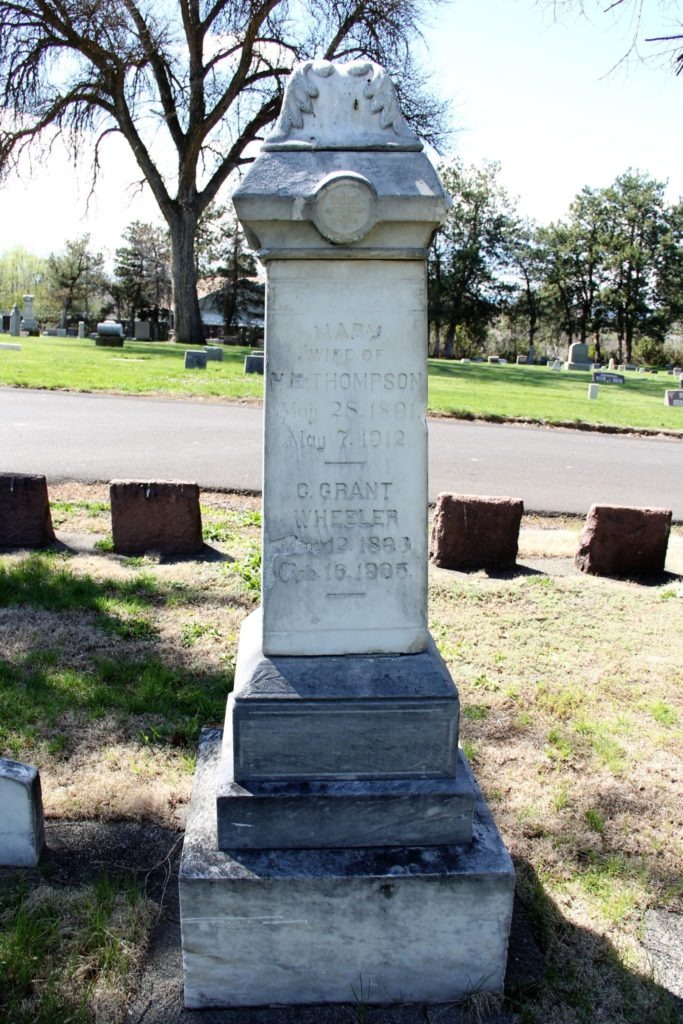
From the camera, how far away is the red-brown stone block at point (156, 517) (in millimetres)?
6031

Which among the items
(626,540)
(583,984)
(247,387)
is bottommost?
(583,984)

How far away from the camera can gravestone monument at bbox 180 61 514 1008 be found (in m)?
2.33

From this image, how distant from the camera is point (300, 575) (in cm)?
252

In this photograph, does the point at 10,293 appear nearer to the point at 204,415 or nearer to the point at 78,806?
the point at 204,415

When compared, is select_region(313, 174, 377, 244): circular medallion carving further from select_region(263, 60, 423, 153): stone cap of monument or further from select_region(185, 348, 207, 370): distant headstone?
select_region(185, 348, 207, 370): distant headstone

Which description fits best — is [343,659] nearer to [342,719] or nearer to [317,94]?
[342,719]

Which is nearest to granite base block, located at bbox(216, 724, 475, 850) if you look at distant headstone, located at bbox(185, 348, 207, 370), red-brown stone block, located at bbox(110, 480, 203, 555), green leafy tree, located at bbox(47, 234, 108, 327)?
red-brown stone block, located at bbox(110, 480, 203, 555)

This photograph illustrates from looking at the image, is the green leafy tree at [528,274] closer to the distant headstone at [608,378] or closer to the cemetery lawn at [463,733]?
the distant headstone at [608,378]

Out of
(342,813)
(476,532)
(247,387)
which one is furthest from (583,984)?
(247,387)

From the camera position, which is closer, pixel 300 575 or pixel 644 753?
pixel 300 575

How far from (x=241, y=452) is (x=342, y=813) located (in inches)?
304

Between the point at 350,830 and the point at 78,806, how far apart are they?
1.23m

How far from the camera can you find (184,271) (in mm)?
29438

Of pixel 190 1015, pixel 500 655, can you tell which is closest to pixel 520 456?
pixel 500 655
